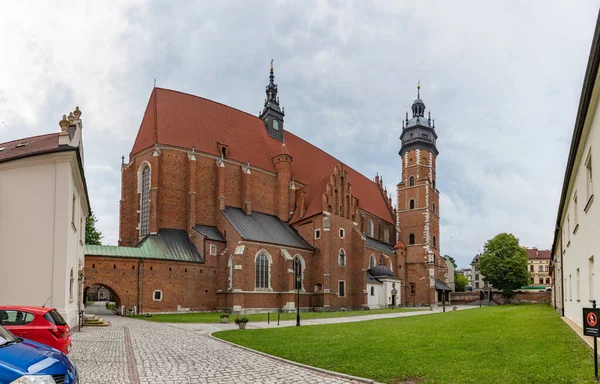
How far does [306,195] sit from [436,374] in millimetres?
37361

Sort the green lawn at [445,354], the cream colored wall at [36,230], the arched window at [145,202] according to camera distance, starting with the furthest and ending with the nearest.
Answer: the arched window at [145,202], the cream colored wall at [36,230], the green lawn at [445,354]

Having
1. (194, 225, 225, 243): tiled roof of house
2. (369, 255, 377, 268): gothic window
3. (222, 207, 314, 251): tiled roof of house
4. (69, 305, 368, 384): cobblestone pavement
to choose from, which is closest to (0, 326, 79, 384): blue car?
(69, 305, 368, 384): cobblestone pavement

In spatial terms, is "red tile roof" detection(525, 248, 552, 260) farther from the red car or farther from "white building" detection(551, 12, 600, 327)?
the red car

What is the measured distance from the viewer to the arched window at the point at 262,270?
36300 millimetres

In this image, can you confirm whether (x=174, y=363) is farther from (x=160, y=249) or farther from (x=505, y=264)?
(x=505, y=264)

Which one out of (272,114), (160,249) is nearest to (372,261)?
(272,114)

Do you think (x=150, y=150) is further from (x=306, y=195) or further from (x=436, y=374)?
(x=436, y=374)

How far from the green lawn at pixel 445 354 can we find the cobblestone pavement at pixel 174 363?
86cm

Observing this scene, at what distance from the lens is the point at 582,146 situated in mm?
12398

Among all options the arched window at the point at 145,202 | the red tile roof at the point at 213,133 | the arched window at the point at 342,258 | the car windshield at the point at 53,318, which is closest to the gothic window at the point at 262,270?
the arched window at the point at 342,258

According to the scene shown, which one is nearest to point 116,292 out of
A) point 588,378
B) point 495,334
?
point 495,334

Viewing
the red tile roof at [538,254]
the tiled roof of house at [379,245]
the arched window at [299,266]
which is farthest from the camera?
the red tile roof at [538,254]

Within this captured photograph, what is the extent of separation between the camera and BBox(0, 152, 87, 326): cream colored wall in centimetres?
1539

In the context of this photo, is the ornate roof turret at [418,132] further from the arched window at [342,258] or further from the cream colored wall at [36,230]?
the cream colored wall at [36,230]
